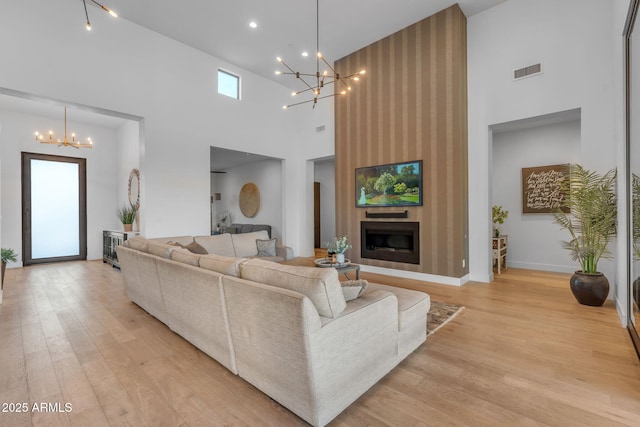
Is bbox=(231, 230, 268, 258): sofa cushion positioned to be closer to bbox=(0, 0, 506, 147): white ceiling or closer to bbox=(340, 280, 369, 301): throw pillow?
bbox=(0, 0, 506, 147): white ceiling

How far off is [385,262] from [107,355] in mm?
4420

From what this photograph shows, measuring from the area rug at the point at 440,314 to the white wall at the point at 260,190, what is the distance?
5.36m

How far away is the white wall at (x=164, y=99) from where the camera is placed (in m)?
4.08

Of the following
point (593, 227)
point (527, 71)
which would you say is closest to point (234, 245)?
point (593, 227)

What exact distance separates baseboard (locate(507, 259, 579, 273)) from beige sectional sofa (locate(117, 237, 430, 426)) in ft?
15.2

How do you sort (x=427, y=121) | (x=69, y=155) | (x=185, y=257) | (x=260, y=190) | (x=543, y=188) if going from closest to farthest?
(x=185, y=257) < (x=427, y=121) < (x=543, y=188) < (x=69, y=155) < (x=260, y=190)

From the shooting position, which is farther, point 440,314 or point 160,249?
point 440,314

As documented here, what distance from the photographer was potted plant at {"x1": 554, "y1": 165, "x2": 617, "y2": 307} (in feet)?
11.3

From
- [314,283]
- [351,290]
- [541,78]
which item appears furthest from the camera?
[541,78]

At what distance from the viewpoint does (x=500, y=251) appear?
5.48 meters

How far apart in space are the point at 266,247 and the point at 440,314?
3093 mm

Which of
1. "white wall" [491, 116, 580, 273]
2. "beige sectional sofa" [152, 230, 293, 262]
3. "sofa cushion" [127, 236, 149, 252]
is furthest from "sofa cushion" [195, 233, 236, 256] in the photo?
"white wall" [491, 116, 580, 273]

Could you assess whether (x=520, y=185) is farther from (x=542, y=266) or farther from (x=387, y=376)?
(x=387, y=376)

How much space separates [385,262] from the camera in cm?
556
